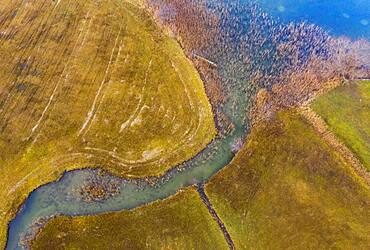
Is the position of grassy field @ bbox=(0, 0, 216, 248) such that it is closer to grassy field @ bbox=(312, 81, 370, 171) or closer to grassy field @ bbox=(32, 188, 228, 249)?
grassy field @ bbox=(32, 188, 228, 249)

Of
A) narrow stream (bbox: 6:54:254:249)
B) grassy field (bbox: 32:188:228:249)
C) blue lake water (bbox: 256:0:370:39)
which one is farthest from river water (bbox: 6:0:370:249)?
blue lake water (bbox: 256:0:370:39)

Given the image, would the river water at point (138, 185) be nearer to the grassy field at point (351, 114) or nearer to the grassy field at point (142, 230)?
the grassy field at point (142, 230)

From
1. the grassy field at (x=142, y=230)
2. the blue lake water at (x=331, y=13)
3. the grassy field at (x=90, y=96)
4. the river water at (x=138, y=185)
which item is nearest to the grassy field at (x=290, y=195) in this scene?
the river water at (x=138, y=185)

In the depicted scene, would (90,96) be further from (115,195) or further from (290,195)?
(290,195)

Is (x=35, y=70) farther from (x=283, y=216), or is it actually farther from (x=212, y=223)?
(x=283, y=216)

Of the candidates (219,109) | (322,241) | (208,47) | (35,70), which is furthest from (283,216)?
(35,70)

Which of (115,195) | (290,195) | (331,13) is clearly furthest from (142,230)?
(331,13)

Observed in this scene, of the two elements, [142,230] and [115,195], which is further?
[115,195]
